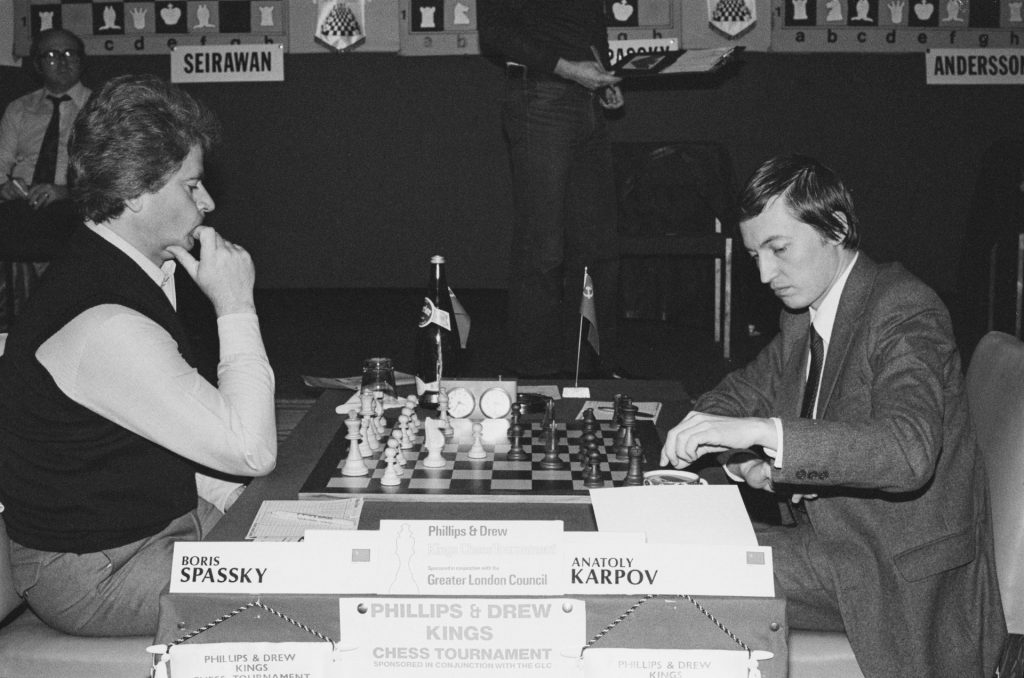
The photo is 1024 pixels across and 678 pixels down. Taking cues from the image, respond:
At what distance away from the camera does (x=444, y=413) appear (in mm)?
1920

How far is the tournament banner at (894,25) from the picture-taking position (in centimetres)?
592

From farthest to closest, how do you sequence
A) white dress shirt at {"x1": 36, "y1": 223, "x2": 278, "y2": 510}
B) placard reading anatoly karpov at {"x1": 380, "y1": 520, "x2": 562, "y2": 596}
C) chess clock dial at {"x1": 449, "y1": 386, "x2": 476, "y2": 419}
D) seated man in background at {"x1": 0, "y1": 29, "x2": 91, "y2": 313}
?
1. seated man in background at {"x1": 0, "y1": 29, "x2": 91, "y2": 313}
2. chess clock dial at {"x1": 449, "y1": 386, "x2": 476, "y2": 419}
3. white dress shirt at {"x1": 36, "y1": 223, "x2": 278, "y2": 510}
4. placard reading anatoly karpov at {"x1": 380, "y1": 520, "x2": 562, "y2": 596}

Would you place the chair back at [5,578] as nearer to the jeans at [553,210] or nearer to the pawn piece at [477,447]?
the pawn piece at [477,447]

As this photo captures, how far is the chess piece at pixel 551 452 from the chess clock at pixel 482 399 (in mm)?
119

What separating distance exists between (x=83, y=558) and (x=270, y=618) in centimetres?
50

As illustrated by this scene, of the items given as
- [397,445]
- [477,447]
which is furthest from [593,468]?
[397,445]

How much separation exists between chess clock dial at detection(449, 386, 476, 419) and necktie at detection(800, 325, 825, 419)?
597 millimetres

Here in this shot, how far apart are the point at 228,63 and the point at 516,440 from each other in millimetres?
4962

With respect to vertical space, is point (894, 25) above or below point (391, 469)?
above

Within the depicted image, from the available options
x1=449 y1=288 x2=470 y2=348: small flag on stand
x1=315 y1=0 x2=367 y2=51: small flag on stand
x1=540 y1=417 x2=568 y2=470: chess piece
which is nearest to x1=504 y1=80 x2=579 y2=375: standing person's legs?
x1=449 y1=288 x2=470 y2=348: small flag on stand

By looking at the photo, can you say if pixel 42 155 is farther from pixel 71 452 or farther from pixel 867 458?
pixel 867 458

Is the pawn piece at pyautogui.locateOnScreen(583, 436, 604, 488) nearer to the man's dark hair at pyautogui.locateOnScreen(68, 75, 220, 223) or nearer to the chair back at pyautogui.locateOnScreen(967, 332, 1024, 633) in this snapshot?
Result: the chair back at pyautogui.locateOnScreen(967, 332, 1024, 633)

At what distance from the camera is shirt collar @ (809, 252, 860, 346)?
177cm

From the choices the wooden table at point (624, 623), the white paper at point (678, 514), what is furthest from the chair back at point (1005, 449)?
the wooden table at point (624, 623)
